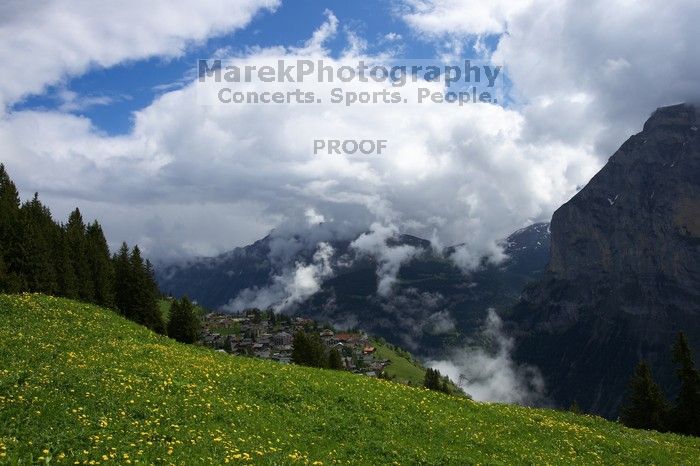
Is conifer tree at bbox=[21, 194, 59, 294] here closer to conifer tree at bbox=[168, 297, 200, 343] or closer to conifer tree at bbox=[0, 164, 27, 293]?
conifer tree at bbox=[0, 164, 27, 293]

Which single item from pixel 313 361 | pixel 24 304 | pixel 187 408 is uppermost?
pixel 24 304

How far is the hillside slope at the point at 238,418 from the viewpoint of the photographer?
1748 centimetres

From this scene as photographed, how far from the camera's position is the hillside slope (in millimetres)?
17484

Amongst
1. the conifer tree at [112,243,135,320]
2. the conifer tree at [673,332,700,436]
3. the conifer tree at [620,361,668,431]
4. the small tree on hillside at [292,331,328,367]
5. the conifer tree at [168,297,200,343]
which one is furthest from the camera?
the small tree on hillside at [292,331,328,367]

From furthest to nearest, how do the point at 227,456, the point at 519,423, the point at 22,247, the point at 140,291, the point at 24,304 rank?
the point at 140,291, the point at 22,247, the point at 24,304, the point at 519,423, the point at 227,456

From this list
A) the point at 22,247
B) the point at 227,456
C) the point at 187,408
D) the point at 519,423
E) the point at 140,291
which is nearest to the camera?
the point at 227,456

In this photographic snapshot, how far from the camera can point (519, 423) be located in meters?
31.9

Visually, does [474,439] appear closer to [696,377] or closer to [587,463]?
[587,463]

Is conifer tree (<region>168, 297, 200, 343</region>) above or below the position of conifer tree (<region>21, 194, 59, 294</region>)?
below

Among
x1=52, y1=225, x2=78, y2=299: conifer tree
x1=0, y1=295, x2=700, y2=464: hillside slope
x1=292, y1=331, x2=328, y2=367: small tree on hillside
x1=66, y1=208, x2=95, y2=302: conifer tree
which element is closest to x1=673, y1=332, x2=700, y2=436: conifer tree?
x1=0, y1=295, x2=700, y2=464: hillside slope

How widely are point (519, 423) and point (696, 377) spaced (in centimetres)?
3794

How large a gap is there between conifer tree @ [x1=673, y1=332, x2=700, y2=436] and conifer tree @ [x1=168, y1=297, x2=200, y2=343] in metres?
76.6

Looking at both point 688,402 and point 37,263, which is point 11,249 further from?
point 688,402

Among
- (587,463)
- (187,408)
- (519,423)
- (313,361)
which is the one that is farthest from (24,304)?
(313,361)
